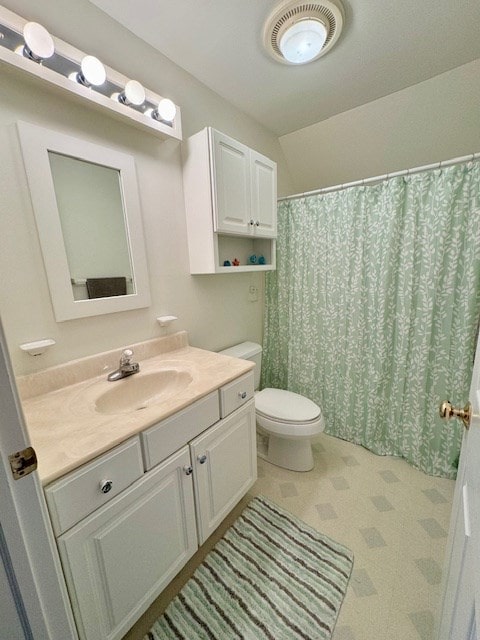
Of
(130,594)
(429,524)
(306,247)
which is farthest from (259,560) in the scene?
(306,247)

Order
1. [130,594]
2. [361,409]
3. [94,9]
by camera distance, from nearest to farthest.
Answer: [130,594]
[94,9]
[361,409]

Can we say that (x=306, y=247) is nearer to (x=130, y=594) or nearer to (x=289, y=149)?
(x=289, y=149)

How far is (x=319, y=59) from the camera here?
134 cm

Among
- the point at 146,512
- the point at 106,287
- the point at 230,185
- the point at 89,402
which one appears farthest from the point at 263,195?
the point at 146,512

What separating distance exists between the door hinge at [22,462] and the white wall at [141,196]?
678 millimetres

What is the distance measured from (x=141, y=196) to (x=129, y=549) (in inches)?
57.2

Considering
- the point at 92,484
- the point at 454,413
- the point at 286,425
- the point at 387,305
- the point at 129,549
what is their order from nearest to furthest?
the point at 454,413, the point at 92,484, the point at 129,549, the point at 286,425, the point at 387,305

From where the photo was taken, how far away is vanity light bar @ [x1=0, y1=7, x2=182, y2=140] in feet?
2.78

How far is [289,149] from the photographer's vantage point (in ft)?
7.01

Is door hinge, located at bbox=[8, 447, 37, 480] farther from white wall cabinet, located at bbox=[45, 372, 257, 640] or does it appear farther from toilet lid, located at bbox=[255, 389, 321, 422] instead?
toilet lid, located at bbox=[255, 389, 321, 422]

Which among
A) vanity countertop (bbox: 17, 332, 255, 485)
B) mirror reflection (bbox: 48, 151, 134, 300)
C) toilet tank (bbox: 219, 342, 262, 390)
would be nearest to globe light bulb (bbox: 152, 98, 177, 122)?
mirror reflection (bbox: 48, 151, 134, 300)

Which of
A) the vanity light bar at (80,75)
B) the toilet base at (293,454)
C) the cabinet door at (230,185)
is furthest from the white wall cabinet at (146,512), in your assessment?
the vanity light bar at (80,75)

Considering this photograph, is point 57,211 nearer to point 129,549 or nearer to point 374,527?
point 129,549

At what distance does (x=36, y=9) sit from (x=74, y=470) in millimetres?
1564
